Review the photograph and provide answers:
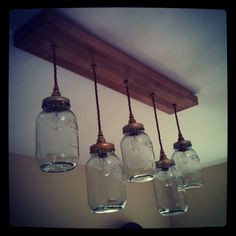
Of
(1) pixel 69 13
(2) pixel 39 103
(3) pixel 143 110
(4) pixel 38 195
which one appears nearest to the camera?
(1) pixel 69 13

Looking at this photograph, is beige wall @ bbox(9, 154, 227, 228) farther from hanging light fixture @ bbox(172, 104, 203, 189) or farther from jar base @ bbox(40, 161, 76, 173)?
A: jar base @ bbox(40, 161, 76, 173)

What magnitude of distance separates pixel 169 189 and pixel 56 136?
1.66ft

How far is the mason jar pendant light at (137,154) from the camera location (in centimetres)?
96

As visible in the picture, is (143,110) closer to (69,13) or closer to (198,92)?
(198,92)

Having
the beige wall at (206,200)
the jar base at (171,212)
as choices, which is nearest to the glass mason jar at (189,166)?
the jar base at (171,212)

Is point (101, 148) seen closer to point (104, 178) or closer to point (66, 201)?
point (104, 178)

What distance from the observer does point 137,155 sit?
99cm

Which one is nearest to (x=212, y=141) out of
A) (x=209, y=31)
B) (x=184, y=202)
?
(x=184, y=202)

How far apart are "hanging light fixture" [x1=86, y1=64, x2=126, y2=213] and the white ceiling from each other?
33 cm

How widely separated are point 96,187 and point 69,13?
0.48 m

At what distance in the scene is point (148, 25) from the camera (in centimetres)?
95

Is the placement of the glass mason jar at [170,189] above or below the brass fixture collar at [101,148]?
below

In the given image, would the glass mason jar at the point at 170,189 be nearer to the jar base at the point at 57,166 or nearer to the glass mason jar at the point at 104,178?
the glass mason jar at the point at 104,178

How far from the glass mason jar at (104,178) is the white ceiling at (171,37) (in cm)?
35
